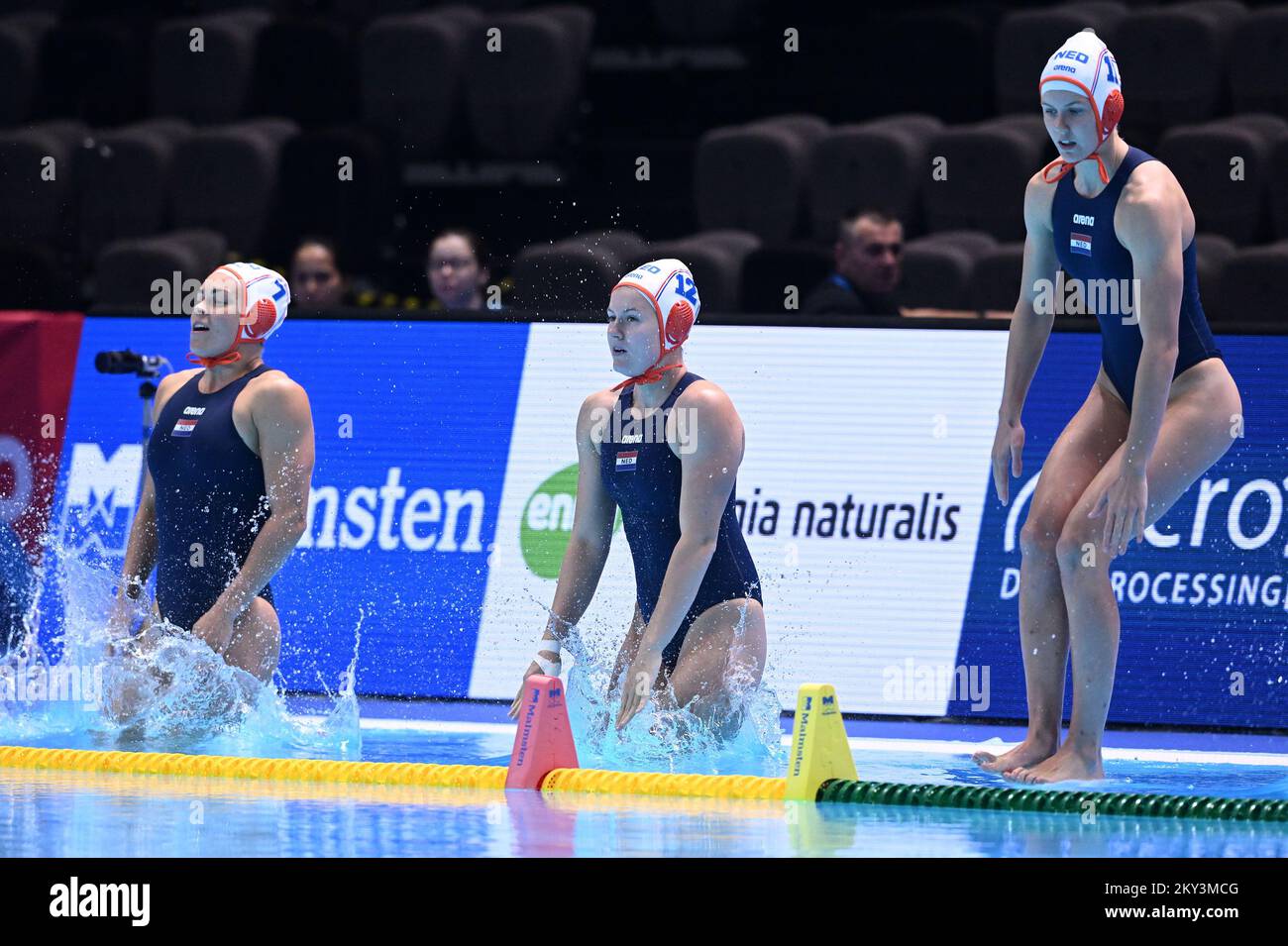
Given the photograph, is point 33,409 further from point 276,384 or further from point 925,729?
point 925,729

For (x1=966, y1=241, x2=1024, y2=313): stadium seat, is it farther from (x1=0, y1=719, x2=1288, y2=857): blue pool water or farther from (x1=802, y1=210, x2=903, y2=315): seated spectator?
(x1=0, y1=719, x2=1288, y2=857): blue pool water

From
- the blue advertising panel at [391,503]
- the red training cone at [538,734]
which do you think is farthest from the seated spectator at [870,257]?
the red training cone at [538,734]

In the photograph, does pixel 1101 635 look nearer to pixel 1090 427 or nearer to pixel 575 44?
pixel 1090 427

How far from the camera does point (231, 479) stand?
21.6ft

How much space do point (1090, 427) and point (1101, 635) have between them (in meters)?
0.59

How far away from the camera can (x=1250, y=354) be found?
704 cm

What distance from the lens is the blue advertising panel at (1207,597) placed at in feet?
22.6

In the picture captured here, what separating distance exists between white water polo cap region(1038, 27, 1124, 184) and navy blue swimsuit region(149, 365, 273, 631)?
108 inches

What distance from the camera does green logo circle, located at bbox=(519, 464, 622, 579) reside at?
7.56 m

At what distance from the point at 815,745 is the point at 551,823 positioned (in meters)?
0.87

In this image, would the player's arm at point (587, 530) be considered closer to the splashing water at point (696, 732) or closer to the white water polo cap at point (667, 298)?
the splashing water at point (696, 732)
